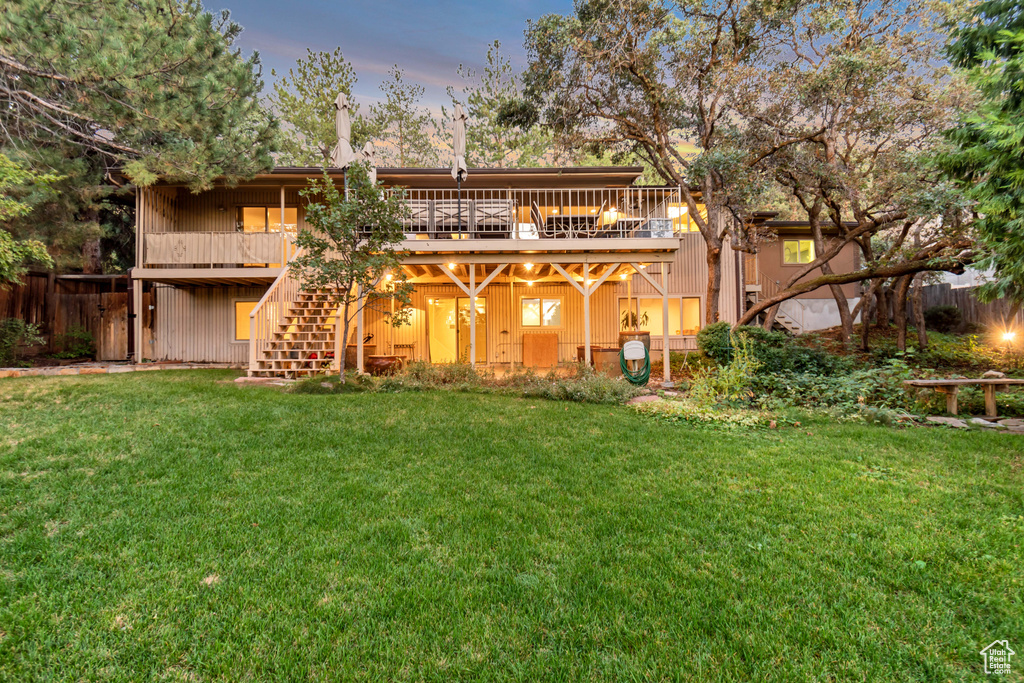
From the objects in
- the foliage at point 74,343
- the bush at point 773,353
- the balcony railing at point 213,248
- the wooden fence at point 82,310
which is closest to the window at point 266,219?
the balcony railing at point 213,248

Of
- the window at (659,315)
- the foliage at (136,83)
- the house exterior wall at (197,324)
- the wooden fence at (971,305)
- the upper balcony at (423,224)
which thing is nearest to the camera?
the foliage at (136,83)

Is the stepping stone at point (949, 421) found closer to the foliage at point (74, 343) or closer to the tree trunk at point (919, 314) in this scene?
the tree trunk at point (919, 314)

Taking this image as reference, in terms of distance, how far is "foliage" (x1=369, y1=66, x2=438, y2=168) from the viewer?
861 inches

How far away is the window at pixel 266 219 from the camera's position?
12922mm

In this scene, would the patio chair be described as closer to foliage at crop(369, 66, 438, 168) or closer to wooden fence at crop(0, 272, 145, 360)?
wooden fence at crop(0, 272, 145, 360)

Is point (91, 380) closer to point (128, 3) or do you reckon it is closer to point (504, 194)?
point (128, 3)

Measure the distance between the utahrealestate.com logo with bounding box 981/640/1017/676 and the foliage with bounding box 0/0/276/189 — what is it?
11.1 meters

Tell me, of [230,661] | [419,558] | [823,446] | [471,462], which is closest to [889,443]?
[823,446]

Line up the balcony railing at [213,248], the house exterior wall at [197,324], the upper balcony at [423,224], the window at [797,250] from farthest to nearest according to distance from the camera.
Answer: the window at [797,250]
the house exterior wall at [197,324]
the balcony railing at [213,248]
the upper balcony at [423,224]

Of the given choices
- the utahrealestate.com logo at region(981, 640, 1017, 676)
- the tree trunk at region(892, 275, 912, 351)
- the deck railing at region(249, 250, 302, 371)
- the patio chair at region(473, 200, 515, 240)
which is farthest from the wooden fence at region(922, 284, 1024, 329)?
the deck railing at region(249, 250, 302, 371)

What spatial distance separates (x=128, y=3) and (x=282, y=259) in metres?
5.35

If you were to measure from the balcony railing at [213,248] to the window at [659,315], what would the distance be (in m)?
10.0

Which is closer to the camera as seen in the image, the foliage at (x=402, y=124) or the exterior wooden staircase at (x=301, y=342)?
the exterior wooden staircase at (x=301, y=342)

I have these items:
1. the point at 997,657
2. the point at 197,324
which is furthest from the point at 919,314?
the point at 197,324
